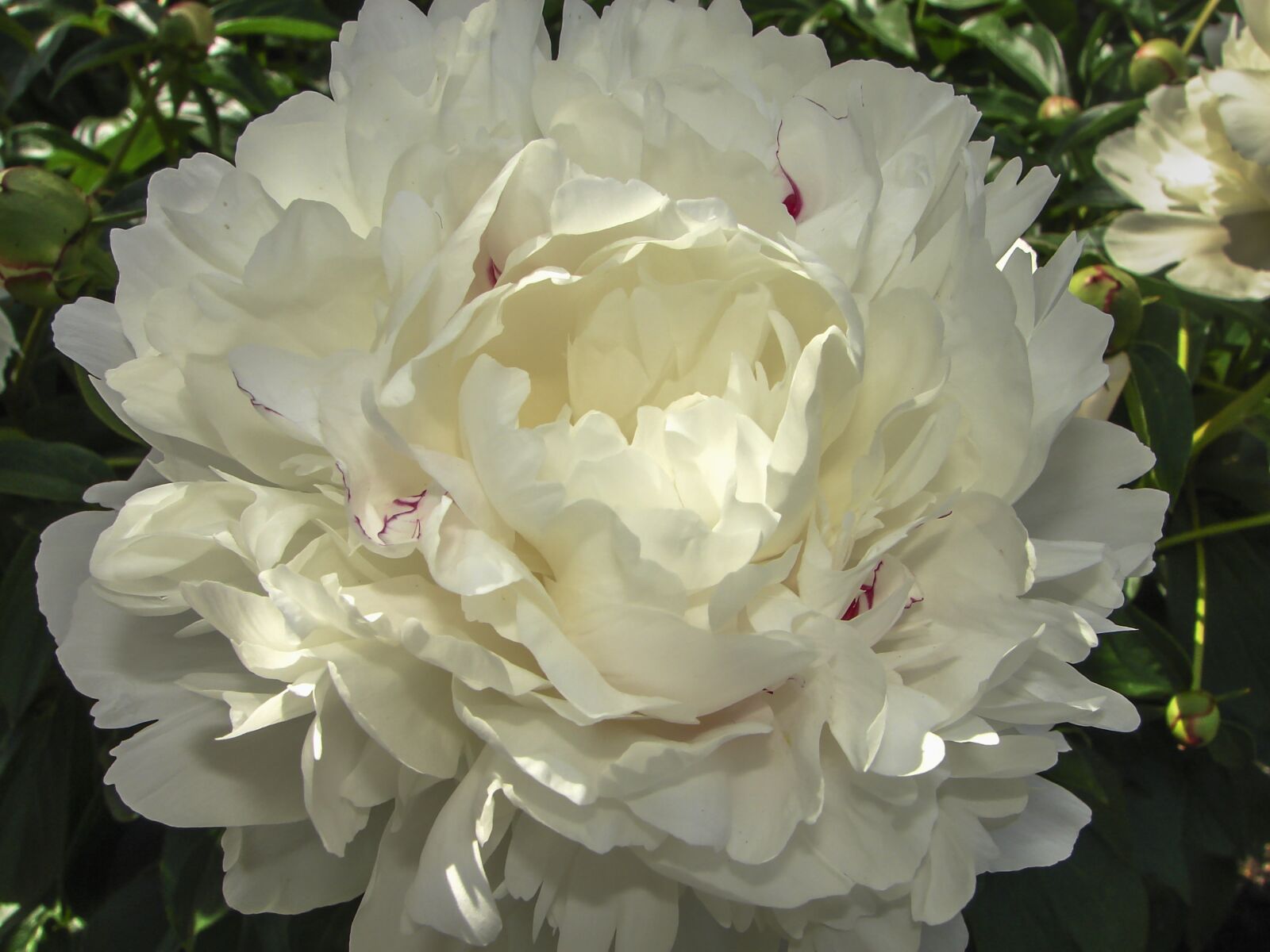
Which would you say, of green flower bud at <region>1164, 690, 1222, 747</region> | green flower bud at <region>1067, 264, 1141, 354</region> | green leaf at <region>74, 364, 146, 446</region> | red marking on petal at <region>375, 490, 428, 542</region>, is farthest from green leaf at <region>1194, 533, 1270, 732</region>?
green leaf at <region>74, 364, 146, 446</region>

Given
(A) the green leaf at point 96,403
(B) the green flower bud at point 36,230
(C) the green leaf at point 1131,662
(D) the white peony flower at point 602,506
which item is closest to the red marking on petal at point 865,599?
(D) the white peony flower at point 602,506

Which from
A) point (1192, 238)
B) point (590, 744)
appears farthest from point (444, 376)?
point (1192, 238)

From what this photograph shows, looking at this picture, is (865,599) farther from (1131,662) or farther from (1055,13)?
(1055,13)

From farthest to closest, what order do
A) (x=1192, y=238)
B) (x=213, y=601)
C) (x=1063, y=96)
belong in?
(x=1063, y=96) → (x=1192, y=238) → (x=213, y=601)

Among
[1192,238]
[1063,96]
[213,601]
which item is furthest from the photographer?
[1063,96]

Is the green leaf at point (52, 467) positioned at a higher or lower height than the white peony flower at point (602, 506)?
lower

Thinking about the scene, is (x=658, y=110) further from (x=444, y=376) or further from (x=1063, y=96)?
(x=1063, y=96)

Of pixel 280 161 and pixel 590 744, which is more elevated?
pixel 280 161

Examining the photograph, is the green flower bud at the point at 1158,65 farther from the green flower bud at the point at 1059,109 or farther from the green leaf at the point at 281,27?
the green leaf at the point at 281,27
